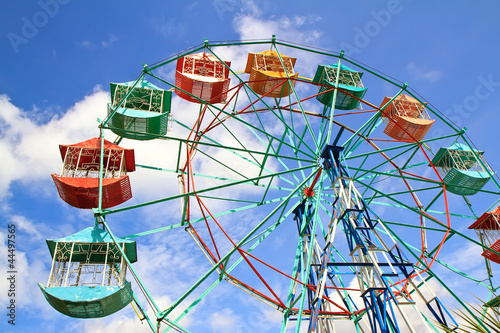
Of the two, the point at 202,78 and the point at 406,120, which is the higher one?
the point at 202,78

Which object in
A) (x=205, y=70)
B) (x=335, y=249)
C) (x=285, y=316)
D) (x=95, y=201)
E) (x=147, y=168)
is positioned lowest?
(x=285, y=316)

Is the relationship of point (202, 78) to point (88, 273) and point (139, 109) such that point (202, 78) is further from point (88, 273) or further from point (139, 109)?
point (88, 273)

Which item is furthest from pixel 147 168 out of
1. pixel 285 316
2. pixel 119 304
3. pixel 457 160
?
pixel 457 160

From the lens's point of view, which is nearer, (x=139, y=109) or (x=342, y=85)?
(x=139, y=109)

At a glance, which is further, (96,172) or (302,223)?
(302,223)

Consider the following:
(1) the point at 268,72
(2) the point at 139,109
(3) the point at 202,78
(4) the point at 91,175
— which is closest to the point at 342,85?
(1) the point at 268,72

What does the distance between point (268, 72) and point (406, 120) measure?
812 cm

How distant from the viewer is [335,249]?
19.9 m

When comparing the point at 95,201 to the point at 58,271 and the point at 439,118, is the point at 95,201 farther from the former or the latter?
the point at 439,118

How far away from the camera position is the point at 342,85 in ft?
70.5

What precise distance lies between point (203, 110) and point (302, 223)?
7.76 metres

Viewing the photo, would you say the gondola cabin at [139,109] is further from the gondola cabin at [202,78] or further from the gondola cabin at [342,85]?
the gondola cabin at [342,85]

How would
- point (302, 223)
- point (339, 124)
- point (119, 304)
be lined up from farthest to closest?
point (339, 124)
point (302, 223)
point (119, 304)

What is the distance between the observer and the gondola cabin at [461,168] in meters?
21.2
